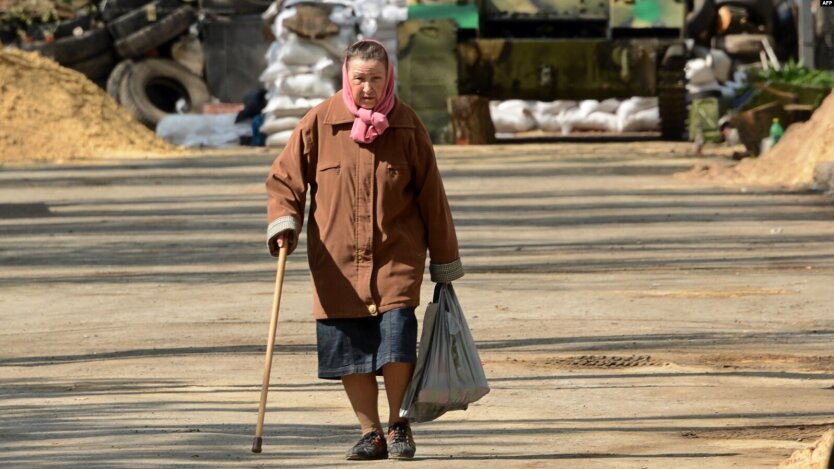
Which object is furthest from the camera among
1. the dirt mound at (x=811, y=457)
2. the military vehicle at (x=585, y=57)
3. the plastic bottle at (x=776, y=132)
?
the military vehicle at (x=585, y=57)

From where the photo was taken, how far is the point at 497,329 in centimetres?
1057

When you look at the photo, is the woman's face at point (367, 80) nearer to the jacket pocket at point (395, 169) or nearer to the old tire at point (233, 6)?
the jacket pocket at point (395, 169)

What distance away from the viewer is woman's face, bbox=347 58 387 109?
6.68m

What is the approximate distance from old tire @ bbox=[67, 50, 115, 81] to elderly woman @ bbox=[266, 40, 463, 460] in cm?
2738

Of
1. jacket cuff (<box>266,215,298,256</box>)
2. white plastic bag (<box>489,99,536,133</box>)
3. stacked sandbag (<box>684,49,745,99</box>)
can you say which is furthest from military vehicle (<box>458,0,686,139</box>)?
jacket cuff (<box>266,215,298,256</box>)

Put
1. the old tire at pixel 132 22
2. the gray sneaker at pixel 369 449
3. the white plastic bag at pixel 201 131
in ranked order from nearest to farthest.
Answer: the gray sneaker at pixel 369 449 → the white plastic bag at pixel 201 131 → the old tire at pixel 132 22

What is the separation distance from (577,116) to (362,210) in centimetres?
2640

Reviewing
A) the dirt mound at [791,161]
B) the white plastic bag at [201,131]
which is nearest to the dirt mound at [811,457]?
the dirt mound at [791,161]

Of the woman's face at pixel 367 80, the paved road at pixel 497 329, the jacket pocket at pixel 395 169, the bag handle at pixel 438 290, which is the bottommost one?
the paved road at pixel 497 329

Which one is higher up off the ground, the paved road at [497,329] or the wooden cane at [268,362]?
the wooden cane at [268,362]

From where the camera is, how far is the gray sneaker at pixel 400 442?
6613 mm

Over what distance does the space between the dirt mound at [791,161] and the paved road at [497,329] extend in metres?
0.68

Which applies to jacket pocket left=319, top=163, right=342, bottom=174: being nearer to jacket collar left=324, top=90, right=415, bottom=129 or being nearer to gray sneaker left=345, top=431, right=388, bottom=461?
jacket collar left=324, top=90, right=415, bottom=129

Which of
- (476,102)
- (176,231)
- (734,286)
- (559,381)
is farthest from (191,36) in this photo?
(559,381)
